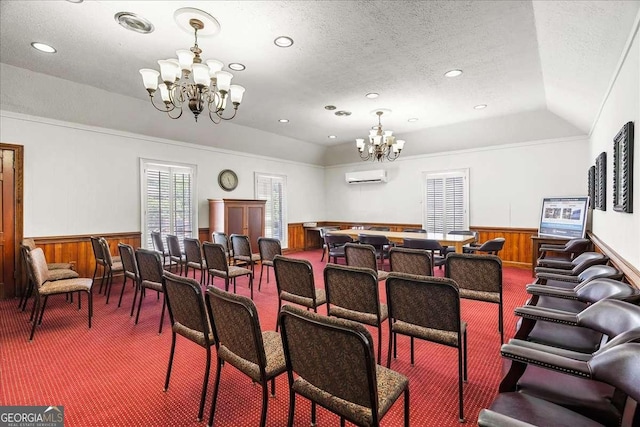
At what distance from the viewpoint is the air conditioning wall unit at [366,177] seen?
27.4 ft

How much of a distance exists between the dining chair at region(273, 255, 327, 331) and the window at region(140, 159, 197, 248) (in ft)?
13.6

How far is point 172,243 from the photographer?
17.0 ft

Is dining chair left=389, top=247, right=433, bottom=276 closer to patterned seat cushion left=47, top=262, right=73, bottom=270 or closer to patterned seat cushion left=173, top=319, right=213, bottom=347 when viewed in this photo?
patterned seat cushion left=173, top=319, right=213, bottom=347

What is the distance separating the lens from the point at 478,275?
2764mm

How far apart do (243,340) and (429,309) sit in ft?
3.67

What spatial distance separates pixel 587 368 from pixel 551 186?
6.29 meters

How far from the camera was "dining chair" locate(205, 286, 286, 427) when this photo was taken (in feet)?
4.83

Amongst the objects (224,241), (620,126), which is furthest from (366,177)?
(620,126)

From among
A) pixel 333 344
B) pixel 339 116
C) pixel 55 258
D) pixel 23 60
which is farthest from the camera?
pixel 339 116

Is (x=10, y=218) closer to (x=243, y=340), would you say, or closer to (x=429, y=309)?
(x=243, y=340)

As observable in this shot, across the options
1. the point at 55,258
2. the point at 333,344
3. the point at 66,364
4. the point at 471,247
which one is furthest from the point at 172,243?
the point at 471,247

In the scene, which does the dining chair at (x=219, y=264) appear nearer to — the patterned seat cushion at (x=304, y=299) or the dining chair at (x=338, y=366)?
the patterned seat cushion at (x=304, y=299)

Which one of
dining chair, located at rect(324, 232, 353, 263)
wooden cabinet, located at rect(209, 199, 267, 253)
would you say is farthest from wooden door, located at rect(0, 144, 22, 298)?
dining chair, located at rect(324, 232, 353, 263)

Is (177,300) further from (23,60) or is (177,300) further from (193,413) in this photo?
(23,60)
